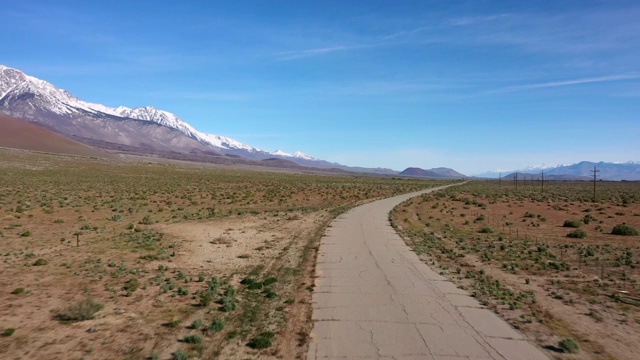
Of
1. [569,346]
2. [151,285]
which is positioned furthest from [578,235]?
[151,285]

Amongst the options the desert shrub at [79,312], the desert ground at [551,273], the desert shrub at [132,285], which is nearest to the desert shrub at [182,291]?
the desert shrub at [132,285]

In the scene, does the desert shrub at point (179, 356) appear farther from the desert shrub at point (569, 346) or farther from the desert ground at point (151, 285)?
the desert shrub at point (569, 346)

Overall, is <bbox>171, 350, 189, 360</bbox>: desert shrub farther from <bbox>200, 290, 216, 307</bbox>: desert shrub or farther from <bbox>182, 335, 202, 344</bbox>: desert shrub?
<bbox>200, 290, 216, 307</bbox>: desert shrub

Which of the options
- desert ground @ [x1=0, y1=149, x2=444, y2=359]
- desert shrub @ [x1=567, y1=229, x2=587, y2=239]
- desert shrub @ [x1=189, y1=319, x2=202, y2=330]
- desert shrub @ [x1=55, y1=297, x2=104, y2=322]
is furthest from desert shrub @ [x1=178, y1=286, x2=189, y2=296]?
desert shrub @ [x1=567, y1=229, x2=587, y2=239]

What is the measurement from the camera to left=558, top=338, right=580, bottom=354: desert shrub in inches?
353

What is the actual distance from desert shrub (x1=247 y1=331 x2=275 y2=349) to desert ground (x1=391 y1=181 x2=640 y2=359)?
5.57 metres

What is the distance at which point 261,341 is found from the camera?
9.04 m

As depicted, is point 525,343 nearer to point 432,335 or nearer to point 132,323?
point 432,335

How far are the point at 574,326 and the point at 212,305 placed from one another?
8.95 metres

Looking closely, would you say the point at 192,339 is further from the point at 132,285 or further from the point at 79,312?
the point at 132,285

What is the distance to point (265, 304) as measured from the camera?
11.9 m

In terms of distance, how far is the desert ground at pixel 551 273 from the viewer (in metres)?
10.3

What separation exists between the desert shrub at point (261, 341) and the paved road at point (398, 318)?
89 centimetres

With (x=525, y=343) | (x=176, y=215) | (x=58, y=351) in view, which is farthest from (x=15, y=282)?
(x=176, y=215)
